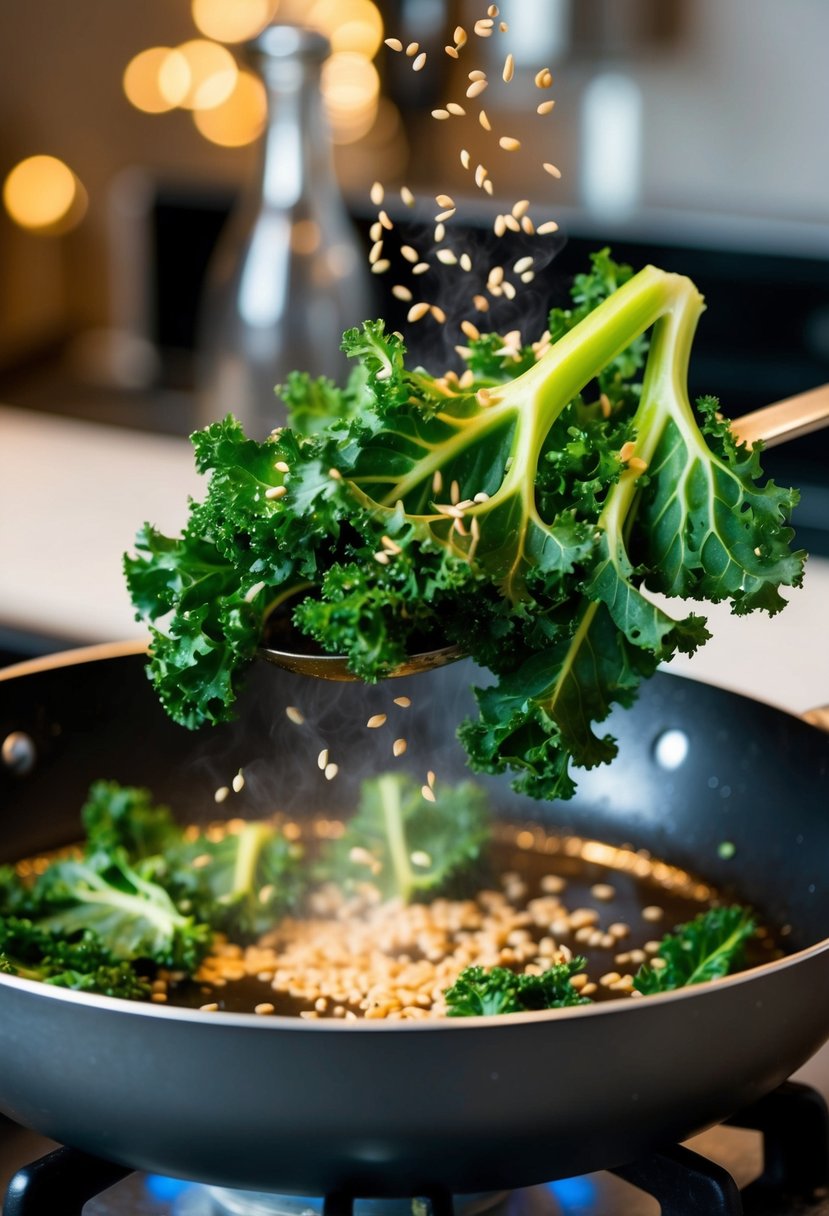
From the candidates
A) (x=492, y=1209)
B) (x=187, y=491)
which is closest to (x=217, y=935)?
(x=492, y=1209)

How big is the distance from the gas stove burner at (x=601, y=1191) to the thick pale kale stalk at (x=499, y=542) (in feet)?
0.72

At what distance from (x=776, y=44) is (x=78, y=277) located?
66.9 inches

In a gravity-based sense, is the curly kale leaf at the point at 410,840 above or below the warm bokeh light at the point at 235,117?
below

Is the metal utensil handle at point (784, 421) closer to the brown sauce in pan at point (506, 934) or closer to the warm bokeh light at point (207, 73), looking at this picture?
the brown sauce in pan at point (506, 934)

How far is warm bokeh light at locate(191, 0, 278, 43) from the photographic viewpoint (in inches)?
141

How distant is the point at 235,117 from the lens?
3.69 meters

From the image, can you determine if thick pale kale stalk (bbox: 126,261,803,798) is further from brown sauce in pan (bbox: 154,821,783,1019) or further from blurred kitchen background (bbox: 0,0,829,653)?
blurred kitchen background (bbox: 0,0,829,653)

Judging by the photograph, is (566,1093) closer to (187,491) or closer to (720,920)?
(720,920)

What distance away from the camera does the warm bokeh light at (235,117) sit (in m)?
3.68

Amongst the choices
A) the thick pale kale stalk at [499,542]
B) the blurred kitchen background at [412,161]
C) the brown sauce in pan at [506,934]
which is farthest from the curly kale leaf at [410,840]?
the blurred kitchen background at [412,161]

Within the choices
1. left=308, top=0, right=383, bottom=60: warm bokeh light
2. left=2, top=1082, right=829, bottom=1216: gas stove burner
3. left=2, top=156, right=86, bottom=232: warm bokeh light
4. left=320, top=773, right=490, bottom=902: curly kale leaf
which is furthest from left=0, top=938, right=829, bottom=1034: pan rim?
left=2, top=156, right=86, bottom=232: warm bokeh light

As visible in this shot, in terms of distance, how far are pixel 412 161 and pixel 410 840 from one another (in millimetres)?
2405

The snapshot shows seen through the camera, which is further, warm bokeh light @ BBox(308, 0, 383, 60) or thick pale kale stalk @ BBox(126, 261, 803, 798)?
warm bokeh light @ BBox(308, 0, 383, 60)

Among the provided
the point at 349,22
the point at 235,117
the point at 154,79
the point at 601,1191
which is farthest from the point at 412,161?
the point at 601,1191
